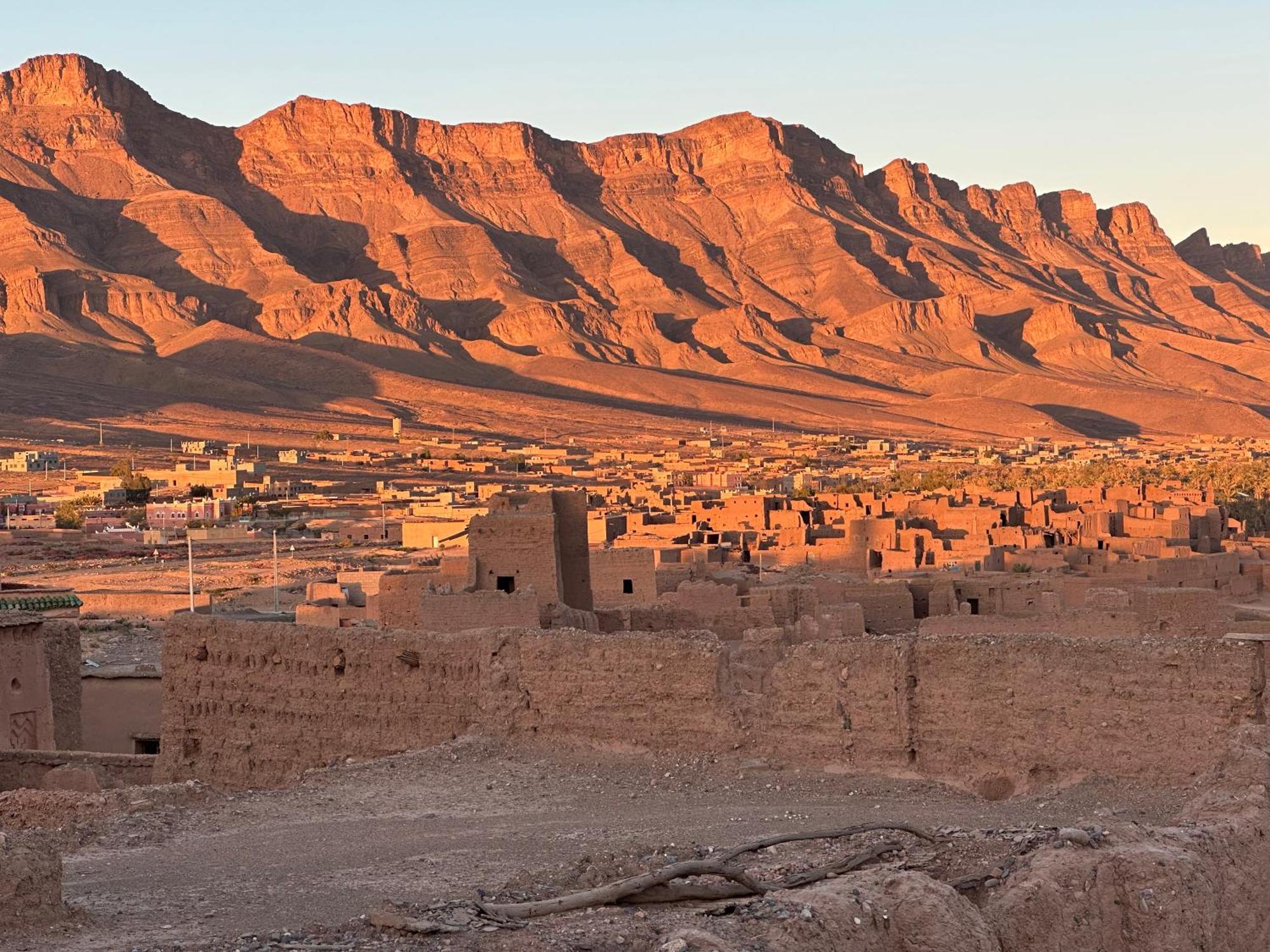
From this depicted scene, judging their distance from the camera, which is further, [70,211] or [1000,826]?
[70,211]

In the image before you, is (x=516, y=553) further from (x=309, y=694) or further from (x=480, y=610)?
(x=309, y=694)

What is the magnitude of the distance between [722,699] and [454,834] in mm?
2188

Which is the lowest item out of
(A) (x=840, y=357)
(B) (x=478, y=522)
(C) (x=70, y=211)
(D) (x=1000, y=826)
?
(D) (x=1000, y=826)

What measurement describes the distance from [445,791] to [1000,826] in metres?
3.47

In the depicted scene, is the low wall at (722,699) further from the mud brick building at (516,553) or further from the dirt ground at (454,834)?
the mud brick building at (516,553)

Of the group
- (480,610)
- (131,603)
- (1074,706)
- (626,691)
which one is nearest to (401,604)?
(480,610)

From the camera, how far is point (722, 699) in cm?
1084

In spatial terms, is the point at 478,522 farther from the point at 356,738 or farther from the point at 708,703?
the point at 708,703

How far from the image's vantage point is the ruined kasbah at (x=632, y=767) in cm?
677

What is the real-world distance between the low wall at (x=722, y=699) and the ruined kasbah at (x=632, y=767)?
0.06 ft

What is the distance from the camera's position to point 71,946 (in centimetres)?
672

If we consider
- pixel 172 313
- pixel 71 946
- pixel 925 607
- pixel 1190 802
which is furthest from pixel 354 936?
pixel 172 313

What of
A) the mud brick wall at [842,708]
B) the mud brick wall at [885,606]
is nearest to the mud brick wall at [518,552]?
the mud brick wall at [885,606]

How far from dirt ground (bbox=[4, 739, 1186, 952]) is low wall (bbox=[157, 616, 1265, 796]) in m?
0.22
